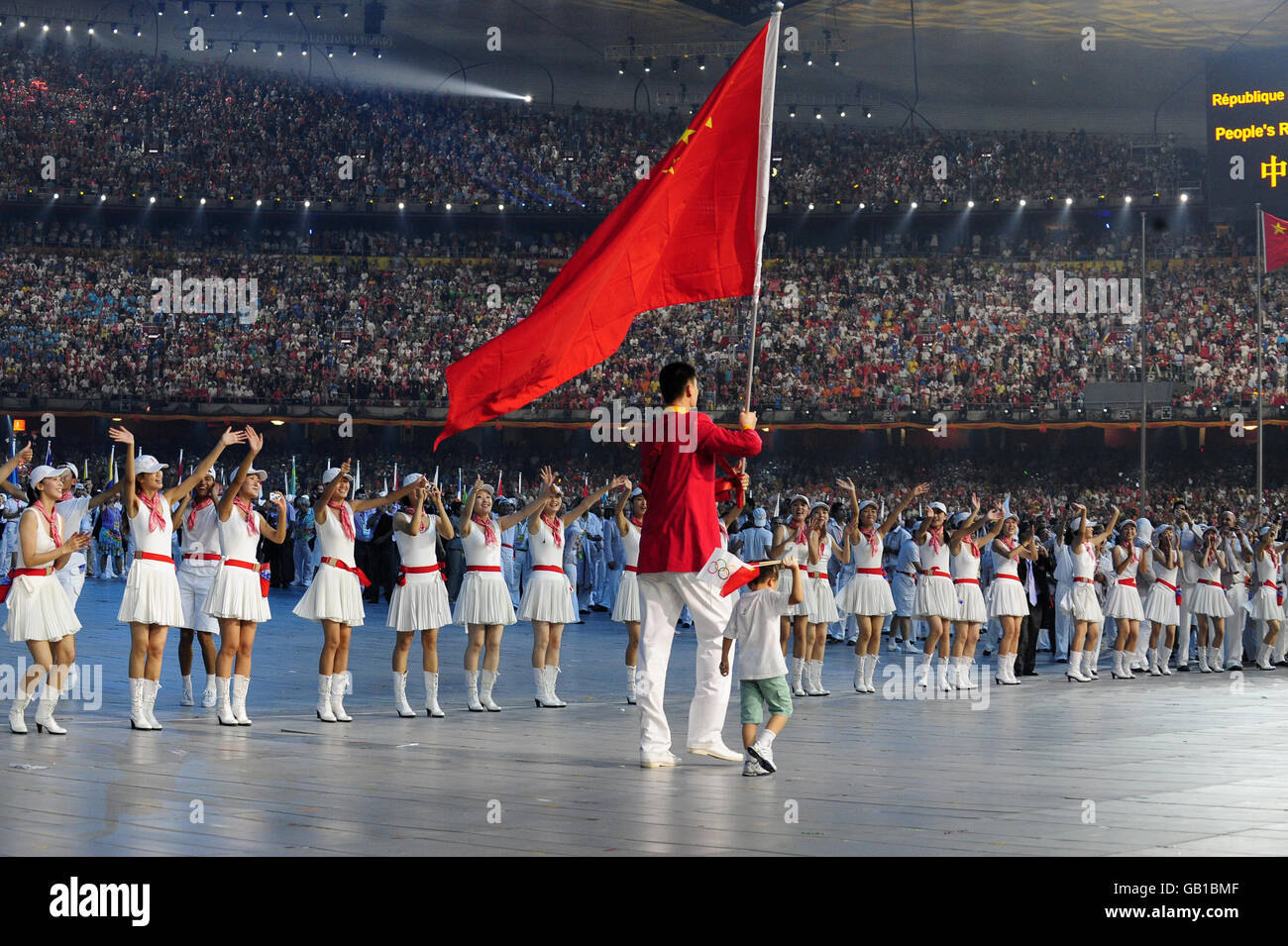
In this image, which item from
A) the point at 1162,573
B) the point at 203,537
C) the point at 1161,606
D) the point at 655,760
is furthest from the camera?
the point at 1162,573

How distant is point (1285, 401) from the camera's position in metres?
36.8

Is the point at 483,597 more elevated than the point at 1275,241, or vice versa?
the point at 1275,241

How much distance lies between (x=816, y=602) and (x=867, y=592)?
0.54m

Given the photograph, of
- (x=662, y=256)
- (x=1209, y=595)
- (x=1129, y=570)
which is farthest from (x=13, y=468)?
(x=1209, y=595)

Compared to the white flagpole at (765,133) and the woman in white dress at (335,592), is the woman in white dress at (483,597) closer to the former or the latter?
the woman in white dress at (335,592)

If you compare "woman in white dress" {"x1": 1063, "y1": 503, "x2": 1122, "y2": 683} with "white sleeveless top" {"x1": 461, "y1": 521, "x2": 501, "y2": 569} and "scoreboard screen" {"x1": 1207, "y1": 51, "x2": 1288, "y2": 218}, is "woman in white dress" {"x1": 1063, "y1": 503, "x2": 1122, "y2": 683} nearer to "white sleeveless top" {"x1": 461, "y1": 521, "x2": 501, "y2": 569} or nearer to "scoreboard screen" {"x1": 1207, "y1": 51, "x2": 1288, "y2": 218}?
"white sleeveless top" {"x1": 461, "y1": 521, "x2": 501, "y2": 569}

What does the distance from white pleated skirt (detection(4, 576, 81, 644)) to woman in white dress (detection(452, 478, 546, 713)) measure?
3186 millimetres

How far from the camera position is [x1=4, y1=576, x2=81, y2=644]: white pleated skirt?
1014 cm

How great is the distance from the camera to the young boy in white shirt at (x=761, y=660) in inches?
340

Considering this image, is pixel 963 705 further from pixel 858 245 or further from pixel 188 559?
pixel 858 245

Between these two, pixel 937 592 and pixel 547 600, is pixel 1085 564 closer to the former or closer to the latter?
pixel 937 592

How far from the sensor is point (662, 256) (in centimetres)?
→ 921

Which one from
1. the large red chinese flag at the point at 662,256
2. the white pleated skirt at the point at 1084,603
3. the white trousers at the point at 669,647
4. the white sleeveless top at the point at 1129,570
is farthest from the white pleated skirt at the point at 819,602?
the large red chinese flag at the point at 662,256

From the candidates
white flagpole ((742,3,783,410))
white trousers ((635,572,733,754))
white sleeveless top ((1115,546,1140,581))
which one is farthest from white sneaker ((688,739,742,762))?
white sleeveless top ((1115,546,1140,581))
